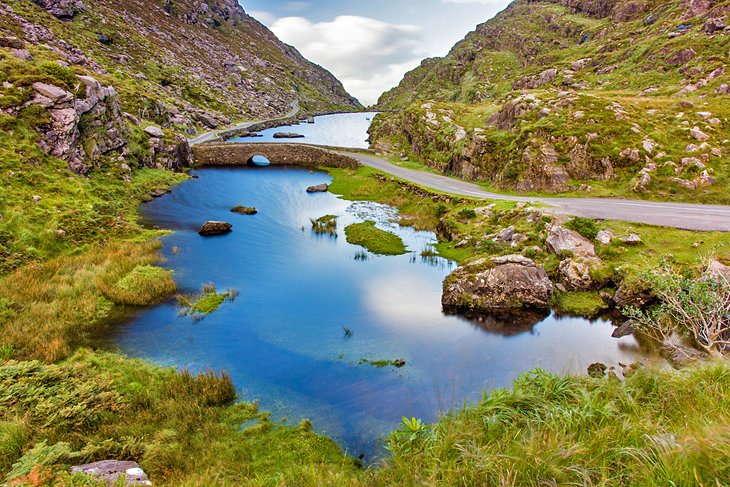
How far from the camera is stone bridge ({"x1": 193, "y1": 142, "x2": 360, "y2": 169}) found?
273 ft

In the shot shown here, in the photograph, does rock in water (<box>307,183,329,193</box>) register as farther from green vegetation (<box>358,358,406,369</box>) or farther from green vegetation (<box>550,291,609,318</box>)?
green vegetation (<box>358,358,406,369</box>)

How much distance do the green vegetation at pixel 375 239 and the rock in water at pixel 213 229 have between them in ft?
49.5

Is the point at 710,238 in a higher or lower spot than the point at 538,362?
higher

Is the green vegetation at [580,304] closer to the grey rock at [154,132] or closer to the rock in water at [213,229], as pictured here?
the rock in water at [213,229]

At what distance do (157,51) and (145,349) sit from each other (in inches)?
6737

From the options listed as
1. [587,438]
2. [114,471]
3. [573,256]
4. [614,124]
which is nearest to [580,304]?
[573,256]

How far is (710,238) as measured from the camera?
27453 millimetres

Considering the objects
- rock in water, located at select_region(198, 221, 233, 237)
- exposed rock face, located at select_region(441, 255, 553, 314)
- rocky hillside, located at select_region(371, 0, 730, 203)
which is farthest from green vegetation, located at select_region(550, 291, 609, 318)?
rock in water, located at select_region(198, 221, 233, 237)

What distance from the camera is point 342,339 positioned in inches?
938

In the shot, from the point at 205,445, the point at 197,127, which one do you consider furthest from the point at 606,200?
the point at 197,127

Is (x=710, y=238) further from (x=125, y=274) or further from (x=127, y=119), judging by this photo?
(x=127, y=119)

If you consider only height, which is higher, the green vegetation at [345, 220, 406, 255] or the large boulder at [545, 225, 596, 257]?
the large boulder at [545, 225, 596, 257]

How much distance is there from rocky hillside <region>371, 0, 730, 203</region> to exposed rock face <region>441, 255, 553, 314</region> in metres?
22.7

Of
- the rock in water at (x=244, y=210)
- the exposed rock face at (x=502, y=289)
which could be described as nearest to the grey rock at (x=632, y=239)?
the exposed rock face at (x=502, y=289)
